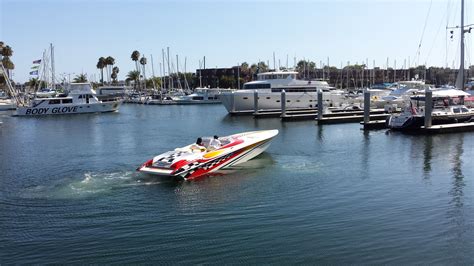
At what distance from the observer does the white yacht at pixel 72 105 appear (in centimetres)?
7056

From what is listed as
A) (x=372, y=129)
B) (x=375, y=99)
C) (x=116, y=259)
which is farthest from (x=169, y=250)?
(x=375, y=99)

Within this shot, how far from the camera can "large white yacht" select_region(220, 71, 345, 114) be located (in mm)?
61219

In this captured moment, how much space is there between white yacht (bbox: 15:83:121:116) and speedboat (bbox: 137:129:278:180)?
181 ft

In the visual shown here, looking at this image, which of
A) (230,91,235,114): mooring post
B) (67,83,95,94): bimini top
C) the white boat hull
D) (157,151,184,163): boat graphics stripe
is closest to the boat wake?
(157,151,184,163): boat graphics stripe

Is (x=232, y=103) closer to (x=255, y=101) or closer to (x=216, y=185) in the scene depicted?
(x=255, y=101)

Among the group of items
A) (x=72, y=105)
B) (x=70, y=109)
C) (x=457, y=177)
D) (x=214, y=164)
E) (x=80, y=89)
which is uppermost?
(x=80, y=89)

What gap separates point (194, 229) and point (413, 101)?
31.2 meters

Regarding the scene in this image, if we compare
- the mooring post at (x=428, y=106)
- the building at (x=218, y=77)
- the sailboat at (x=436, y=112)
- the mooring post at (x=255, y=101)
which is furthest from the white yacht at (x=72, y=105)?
the building at (x=218, y=77)

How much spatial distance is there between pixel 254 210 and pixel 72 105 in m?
A: 63.4

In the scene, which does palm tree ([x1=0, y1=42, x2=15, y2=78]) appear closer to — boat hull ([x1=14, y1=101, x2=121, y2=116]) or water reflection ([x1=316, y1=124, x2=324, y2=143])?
boat hull ([x1=14, y1=101, x2=121, y2=116])

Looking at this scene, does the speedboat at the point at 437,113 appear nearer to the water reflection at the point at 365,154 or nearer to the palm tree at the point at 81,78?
the water reflection at the point at 365,154

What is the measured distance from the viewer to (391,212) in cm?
1495

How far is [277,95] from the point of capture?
61438 millimetres

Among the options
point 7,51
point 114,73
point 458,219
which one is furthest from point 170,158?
point 114,73
